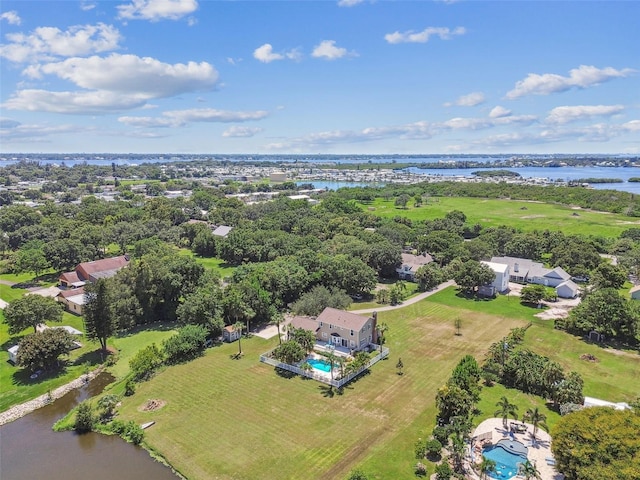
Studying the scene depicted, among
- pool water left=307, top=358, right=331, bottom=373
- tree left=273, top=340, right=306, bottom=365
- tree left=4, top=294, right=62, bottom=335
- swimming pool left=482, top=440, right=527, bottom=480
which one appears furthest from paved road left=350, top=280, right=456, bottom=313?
tree left=4, top=294, right=62, bottom=335

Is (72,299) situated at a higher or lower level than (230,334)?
higher

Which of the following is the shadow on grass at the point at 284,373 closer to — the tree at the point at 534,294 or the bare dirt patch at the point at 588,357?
the bare dirt patch at the point at 588,357

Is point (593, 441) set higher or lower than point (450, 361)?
higher

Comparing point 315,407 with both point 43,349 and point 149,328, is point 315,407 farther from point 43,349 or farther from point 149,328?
point 149,328

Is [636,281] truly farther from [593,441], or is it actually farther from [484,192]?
Answer: [484,192]

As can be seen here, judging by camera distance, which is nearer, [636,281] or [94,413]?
[94,413]

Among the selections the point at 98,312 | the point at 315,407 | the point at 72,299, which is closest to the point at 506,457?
the point at 315,407

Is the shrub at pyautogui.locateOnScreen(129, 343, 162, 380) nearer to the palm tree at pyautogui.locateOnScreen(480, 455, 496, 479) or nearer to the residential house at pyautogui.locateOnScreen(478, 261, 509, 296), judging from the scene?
the palm tree at pyautogui.locateOnScreen(480, 455, 496, 479)

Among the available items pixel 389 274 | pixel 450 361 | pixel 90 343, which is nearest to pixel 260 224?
pixel 389 274
